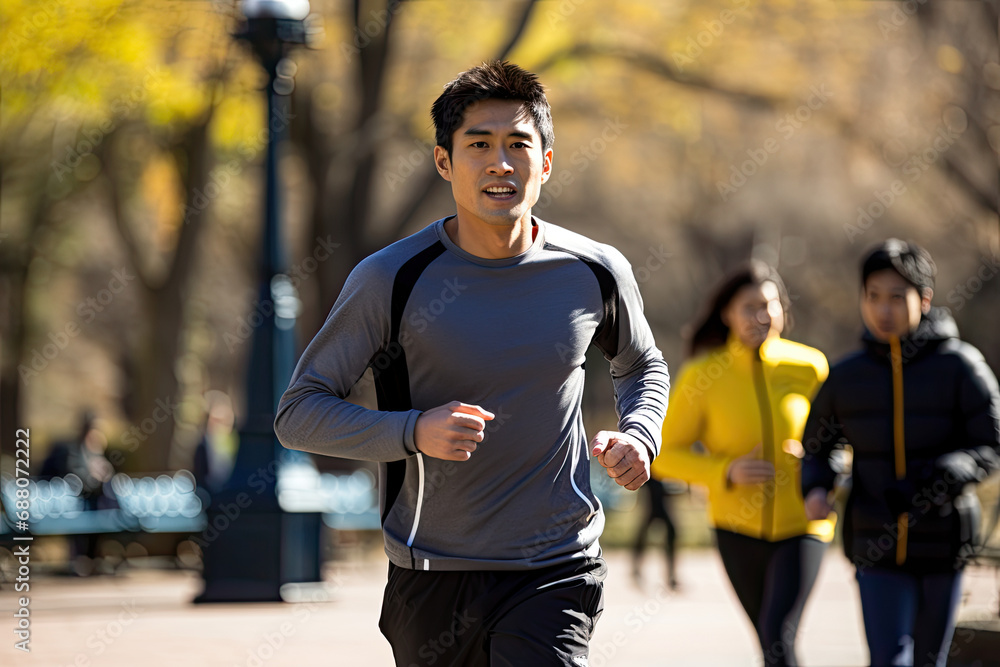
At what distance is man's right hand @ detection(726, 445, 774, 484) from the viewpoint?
6.42 metres

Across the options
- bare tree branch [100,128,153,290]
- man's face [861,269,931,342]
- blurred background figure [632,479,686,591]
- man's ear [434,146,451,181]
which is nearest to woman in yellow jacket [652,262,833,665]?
man's face [861,269,931,342]

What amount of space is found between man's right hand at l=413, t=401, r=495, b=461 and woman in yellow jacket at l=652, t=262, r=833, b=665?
308 cm

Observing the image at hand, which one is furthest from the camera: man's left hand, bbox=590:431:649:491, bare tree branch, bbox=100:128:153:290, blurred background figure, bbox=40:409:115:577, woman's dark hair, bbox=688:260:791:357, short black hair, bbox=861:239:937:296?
bare tree branch, bbox=100:128:153:290

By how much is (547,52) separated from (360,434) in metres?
15.7

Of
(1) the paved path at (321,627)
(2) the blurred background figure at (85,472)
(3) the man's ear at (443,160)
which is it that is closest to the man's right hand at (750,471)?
(1) the paved path at (321,627)

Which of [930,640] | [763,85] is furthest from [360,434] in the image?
[763,85]

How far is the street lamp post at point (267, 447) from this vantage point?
11883 millimetres

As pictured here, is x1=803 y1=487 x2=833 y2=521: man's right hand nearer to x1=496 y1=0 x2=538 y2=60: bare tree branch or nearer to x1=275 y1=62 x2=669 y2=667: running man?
x1=275 y1=62 x2=669 y2=667: running man

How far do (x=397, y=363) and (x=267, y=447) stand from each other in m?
8.58

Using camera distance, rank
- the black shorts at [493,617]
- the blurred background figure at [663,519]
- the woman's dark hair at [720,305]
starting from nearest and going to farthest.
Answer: the black shorts at [493,617] → the woman's dark hair at [720,305] → the blurred background figure at [663,519]

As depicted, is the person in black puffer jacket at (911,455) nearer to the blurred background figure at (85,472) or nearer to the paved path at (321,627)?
the paved path at (321,627)

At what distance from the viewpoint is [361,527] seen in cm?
1703

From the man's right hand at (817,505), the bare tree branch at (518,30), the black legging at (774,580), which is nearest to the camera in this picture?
the man's right hand at (817,505)

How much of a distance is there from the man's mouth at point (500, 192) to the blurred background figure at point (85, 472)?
12144mm
